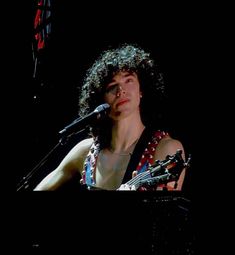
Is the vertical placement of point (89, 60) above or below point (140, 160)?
above

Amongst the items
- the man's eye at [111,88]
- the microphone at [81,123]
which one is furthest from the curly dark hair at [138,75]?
the microphone at [81,123]

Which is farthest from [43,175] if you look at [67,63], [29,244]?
[29,244]

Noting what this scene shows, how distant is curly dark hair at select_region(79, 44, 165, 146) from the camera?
299 cm

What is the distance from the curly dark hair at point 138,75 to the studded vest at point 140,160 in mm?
138

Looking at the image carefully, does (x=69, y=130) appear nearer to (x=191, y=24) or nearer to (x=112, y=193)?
(x=112, y=193)

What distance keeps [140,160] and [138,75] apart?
25.4 inches

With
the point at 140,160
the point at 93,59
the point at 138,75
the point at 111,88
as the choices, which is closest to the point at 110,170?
the point at 140,160

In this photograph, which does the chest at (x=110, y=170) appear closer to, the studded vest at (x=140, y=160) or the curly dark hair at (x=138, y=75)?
the studded vest at (x=140, y=160)

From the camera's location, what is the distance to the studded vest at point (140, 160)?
2.72 meters

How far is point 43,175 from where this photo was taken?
372cm

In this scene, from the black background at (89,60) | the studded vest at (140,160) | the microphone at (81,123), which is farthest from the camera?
the black background at (89,60)

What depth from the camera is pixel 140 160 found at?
274cm

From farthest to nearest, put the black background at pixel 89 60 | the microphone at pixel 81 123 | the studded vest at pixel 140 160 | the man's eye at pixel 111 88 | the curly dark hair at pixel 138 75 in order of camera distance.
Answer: the black background at pixel 89 60 < the curly dark hair at pixel 138 75 < the man's eye at pixel 111 88 < the studded vest at pixel 140 160 < the microphone at pixel 81 123

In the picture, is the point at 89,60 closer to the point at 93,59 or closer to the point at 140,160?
the point at 93,59
